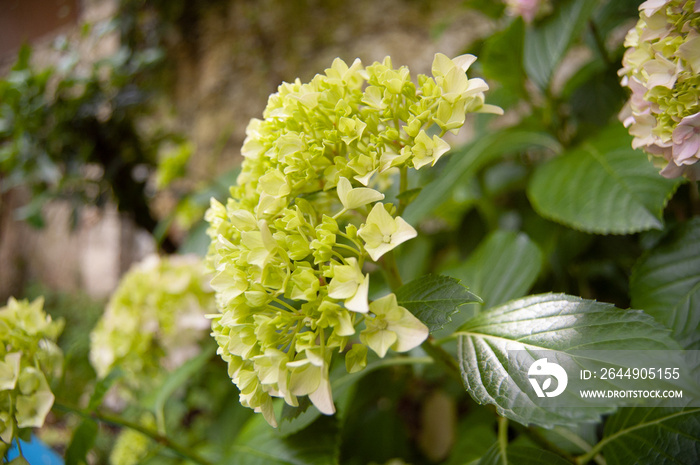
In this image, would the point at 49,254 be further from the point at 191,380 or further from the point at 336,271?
the point at 336,271

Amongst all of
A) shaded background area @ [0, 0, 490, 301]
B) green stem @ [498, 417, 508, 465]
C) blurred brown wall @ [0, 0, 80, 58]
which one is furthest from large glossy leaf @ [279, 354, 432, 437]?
blurred brown wall @ [0, 0, 80, 58]

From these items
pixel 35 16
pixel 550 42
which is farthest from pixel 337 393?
pixel 35 16

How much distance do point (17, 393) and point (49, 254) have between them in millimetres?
3099

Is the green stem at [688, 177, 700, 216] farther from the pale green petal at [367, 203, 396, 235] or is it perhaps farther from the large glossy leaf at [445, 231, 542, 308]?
the pale green petal at [367, 203, 396, 235]

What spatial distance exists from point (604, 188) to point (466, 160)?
0.80 feet

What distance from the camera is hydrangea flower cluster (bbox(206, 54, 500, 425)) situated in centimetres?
39

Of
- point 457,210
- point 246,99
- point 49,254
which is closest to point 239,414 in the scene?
point 457,210

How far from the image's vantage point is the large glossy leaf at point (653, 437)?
18.3 inches

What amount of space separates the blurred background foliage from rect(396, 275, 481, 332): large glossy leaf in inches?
4.6

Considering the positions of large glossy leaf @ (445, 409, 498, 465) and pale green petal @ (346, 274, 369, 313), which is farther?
large glossy leaf @ (445, 409, 498, 465)

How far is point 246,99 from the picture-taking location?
2014 millimetres

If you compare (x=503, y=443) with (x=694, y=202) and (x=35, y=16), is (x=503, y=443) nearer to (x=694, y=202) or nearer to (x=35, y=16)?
(x=694, y=202)

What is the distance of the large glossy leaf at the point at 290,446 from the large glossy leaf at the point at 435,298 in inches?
13.3

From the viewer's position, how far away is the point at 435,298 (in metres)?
0.42
